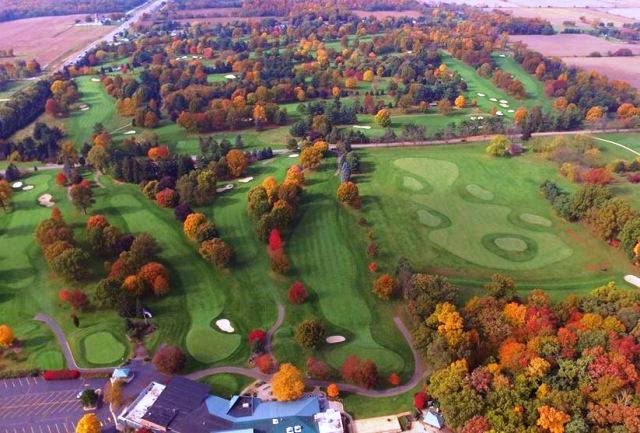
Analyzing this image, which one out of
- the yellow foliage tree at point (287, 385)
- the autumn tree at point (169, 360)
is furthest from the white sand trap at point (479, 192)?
the autumn tree at point (169, 360)

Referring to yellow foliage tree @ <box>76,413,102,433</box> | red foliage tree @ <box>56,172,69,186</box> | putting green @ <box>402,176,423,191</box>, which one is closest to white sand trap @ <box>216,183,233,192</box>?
red foliage tree @ <box>56,172,69,186</box>

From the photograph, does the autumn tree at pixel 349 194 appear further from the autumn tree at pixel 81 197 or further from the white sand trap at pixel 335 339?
the autumn tree at pixel 81 197

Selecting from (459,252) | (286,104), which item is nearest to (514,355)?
(459,252)

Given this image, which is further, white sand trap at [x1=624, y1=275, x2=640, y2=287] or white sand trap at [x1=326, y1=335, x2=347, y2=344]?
white sand trap at [x1=624, y1=275, x2=640, y2=287]

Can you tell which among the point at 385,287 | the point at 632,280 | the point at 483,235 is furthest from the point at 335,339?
the point at 632,280

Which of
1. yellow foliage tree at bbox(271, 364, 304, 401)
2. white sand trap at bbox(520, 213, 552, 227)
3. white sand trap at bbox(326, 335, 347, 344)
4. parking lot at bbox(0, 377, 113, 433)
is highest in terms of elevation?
white sand trap at bbox(520, 213, 552, 227)

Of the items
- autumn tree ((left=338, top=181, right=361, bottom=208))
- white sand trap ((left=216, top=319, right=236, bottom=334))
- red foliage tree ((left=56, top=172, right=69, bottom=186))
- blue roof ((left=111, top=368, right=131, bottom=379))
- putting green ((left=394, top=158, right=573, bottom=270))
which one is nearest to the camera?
blue roof ((left=111, top=368, right=131, bottom=379))

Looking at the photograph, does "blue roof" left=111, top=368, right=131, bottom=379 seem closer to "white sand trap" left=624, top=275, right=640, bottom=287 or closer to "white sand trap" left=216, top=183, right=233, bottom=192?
"white sand trap" left=216, top=183, right=233, bottom=192
